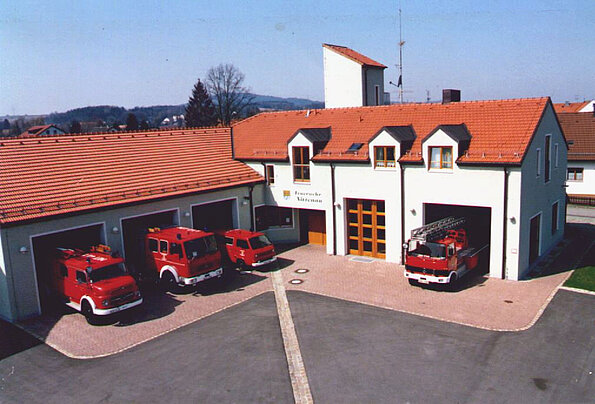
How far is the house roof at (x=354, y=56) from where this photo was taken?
3069cm

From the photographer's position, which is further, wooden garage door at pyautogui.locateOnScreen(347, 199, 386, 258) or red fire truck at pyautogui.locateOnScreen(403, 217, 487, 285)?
wooden garage door at pyautogui.locateOnScreen(347, 199, 386, 258)

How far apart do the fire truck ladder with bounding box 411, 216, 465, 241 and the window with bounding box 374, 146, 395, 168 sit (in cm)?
347

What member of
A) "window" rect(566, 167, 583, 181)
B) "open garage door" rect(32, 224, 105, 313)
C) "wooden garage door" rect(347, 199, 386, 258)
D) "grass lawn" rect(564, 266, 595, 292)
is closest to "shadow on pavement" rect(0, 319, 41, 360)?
"open garage door" rect(32, 224, 105, 313)

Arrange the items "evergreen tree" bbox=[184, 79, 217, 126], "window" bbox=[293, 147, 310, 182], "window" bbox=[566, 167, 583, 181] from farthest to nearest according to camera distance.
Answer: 1. "evergreen tree" bbox=[184, 79, 217, 126]
2. "window" bbox=[566, 167, 583, 181]
3. "window" bbox=[293, 147, 310, 182]

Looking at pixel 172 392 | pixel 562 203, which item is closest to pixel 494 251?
pixel 562 203

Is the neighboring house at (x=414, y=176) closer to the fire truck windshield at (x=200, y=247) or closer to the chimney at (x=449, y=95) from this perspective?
the chimney at (x=449, y=95)

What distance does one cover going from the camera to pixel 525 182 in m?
19.5

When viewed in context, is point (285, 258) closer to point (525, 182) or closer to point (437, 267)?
point (437, 267)

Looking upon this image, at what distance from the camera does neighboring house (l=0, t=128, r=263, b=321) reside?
1730cm

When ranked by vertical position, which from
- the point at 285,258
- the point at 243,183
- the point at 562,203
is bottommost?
the point at 285,258

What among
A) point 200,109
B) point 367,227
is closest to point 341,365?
point 367,227

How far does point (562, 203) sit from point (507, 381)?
54.7 ft

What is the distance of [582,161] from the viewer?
3712cm

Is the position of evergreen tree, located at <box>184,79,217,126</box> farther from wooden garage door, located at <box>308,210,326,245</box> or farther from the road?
the road
